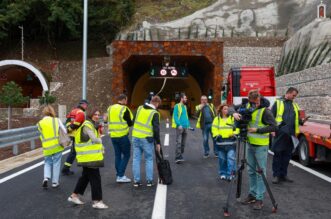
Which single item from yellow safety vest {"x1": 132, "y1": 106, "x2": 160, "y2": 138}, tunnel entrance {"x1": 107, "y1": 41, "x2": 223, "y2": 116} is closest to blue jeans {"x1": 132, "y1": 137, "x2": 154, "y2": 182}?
yellow safety vest {"x1": 132, "y1": 106, "x2": 160, "y2": 138}

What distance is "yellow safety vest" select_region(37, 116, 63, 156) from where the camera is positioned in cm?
703

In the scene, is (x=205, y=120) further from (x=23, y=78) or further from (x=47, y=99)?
(x=23, y=78)

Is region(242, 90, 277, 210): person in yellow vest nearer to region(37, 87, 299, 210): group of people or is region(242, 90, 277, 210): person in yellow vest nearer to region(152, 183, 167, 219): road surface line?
region(37, 87, 299, 210): group of people

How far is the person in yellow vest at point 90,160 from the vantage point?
553 cm

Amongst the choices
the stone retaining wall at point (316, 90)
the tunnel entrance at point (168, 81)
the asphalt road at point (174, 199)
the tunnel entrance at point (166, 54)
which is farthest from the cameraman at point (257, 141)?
the tunnel entrance at point (168, 81)

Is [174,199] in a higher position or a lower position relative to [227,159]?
lower

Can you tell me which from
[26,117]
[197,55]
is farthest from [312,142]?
[26,117]

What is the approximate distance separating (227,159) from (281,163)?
1.09 meters

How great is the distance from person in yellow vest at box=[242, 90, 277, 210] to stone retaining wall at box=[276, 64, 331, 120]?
1244 centimetres

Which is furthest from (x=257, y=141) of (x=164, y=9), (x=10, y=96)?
(x=164, y=9)

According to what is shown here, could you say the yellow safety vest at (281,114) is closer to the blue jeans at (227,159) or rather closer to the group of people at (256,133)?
the group of people at (256,133)

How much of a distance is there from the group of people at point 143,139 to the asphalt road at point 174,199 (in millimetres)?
260

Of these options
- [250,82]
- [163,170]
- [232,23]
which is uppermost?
[232,23]

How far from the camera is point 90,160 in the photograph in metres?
5.54
